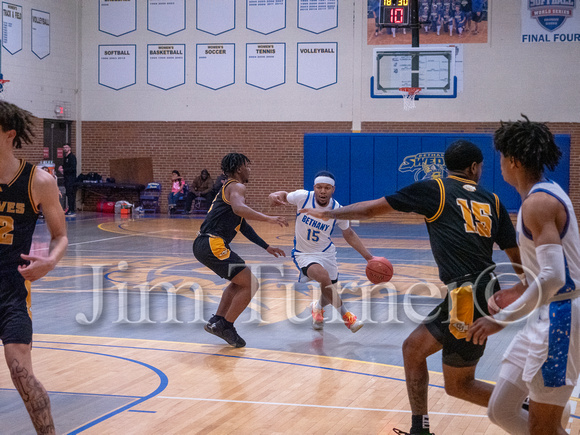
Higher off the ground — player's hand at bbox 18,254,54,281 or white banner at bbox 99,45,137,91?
white banner at bbox 99,45,137,91

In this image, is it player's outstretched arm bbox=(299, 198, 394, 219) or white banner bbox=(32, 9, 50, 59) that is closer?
player's outstretched arm bbox=(299, 198, 394, 219)

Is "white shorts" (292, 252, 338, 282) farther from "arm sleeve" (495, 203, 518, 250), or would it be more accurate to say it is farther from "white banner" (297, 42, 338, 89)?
"white banner" (297, 42, 338, 89)

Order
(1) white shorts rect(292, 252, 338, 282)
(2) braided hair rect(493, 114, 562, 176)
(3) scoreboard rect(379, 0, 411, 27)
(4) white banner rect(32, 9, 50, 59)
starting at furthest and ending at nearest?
1. (4) white banner rect(32, 9, 50, 59)
2. (3) scoreboard rect(379, 0, 411, 27)
3. (1) white shorts rect(292, 252, 338, 282)
4. (2) braided hair rect(493, 114, 562, 176)

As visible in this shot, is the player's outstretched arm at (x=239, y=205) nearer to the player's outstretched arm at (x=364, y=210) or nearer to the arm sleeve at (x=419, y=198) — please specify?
the player's outstretched arm at (x=364, y=210)

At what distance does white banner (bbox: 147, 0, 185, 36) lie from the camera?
2345 cm

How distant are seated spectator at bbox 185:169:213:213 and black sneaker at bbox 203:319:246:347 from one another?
52.7 feet

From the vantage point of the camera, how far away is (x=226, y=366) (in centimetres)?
633

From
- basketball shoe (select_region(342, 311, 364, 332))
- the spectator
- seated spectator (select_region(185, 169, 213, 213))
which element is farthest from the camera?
seated spectator (select_region(185, 169, 213, 213))

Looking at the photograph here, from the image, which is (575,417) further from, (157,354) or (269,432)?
(157,354)

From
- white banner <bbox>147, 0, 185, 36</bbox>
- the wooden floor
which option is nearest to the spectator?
white banner <bbox>147, 0, 185, 36</bbox>

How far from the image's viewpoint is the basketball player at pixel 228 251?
701cm

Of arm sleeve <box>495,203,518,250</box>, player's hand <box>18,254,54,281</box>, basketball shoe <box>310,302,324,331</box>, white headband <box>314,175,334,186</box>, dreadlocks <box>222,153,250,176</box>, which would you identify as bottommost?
basketball shoe <box>310,302,324,331</box>

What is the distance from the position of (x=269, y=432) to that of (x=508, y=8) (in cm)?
1937

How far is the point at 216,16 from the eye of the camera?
23297mm
